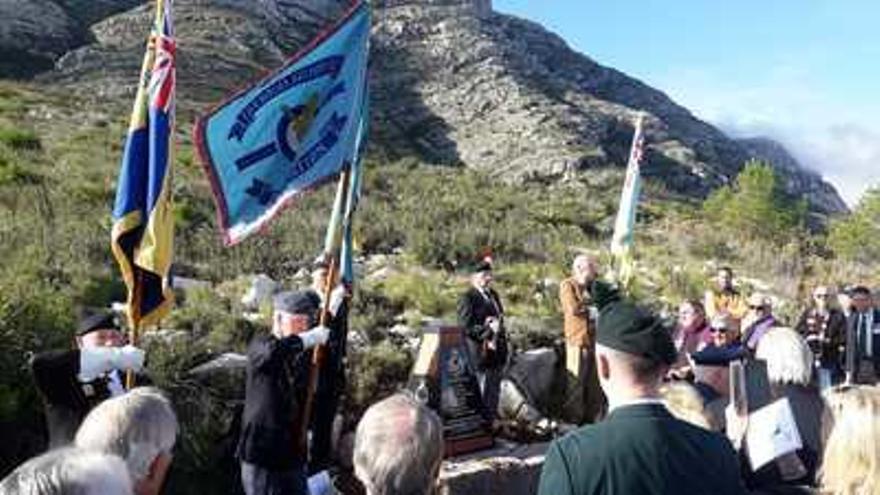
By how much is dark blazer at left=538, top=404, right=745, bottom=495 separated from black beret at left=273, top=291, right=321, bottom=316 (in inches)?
130

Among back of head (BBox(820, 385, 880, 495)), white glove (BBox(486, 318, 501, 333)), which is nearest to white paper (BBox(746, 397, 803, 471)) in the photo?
back of head (BBox(820, 385, 880, 495))

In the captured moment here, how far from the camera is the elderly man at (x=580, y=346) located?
1145 cm

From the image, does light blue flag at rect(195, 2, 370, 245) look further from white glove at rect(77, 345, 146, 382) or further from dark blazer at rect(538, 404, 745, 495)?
dark blazer at rect(538, 404, 745, 495)

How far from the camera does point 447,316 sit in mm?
13875

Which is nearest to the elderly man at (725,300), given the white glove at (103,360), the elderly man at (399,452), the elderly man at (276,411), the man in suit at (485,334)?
the man in suit at (485,334)

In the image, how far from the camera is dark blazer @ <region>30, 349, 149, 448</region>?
588 cm

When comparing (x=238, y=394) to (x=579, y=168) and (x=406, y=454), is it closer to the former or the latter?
(x=406, y=454)

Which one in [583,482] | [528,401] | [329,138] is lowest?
[528,401]

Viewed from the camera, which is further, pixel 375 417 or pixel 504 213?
pixel 504 213

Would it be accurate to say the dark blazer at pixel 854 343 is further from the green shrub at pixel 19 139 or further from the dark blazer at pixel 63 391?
the green shrub at pixel 19 139

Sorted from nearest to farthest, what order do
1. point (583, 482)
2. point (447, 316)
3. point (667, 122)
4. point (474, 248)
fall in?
point (583, 482)
point (447, 316)
point (474, 248)
point (667, 122)

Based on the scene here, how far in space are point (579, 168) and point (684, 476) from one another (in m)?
45.6

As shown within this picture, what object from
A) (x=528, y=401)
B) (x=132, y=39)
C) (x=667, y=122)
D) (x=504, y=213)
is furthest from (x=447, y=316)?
(x=667, y=122)

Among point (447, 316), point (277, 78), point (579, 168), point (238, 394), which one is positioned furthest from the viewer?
point (579, 168)
